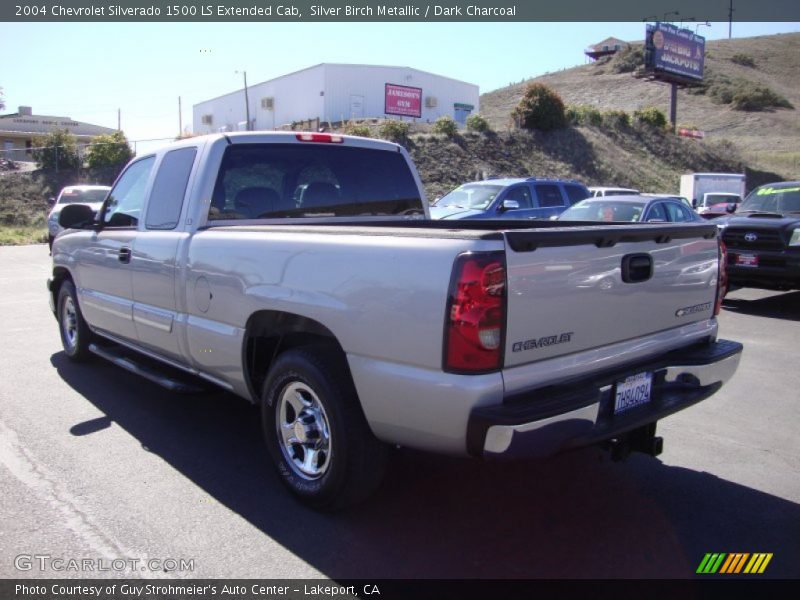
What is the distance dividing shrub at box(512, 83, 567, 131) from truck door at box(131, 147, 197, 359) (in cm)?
3343

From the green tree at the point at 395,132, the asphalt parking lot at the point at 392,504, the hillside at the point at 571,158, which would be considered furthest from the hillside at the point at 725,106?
the asphalt parking lot at the point at 392,504

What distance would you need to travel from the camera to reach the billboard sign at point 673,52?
43.0 m

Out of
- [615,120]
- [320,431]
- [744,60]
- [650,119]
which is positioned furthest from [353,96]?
[744,60]

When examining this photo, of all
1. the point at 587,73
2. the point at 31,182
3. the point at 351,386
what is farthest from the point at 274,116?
the point at 587,73

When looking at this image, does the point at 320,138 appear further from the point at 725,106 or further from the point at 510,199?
the point at 725,106

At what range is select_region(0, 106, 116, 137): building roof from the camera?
5769cm

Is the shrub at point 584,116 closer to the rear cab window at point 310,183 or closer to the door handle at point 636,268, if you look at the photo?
the rear cab window at point 310,183

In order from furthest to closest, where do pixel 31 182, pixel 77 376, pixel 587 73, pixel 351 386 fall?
pixel 587 73 < pixel 31 182 < pixel 77 376 < pixel 351 386

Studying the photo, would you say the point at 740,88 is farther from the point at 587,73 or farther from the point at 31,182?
the point at 31,182

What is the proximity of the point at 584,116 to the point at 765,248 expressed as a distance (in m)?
31.5

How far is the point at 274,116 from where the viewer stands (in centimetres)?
5072

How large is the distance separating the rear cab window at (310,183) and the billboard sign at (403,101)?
4035 centimetres

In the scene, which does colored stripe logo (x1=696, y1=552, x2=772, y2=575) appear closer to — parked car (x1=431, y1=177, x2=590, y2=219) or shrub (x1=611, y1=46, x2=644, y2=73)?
parked car (x1=431, y1=177, x2=590, y2=219)

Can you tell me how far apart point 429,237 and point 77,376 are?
15.1 feet
